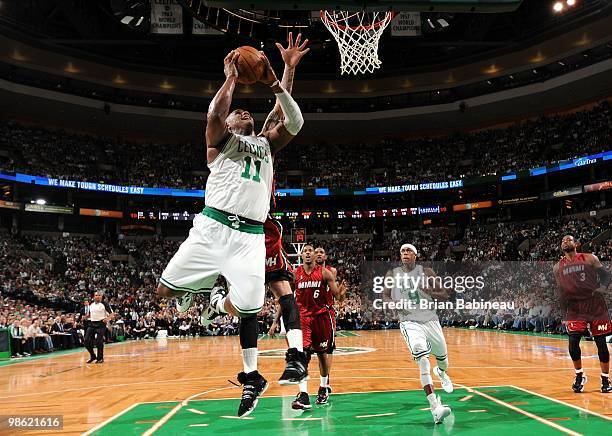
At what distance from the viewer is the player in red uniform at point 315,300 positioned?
27.6 feet

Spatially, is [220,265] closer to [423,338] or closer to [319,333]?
[423,338]

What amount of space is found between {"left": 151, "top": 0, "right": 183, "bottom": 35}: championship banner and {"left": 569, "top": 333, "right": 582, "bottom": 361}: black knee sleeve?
24613 millimetres

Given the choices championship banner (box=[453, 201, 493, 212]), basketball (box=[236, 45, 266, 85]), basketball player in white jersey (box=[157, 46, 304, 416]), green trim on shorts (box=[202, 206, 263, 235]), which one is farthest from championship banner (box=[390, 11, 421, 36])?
green trim on shorts (box=[202, 206, 263, 235])

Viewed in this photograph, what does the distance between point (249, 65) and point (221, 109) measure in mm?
520

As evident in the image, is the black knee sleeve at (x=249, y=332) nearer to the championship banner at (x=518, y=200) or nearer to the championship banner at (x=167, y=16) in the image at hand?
the championship banner at (x=167, y=16)

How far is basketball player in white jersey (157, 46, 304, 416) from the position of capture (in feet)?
14.7

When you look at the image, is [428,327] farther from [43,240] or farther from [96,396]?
[43,240]

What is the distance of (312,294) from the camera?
8.59 metres

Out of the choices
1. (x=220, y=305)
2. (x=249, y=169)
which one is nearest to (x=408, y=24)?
(x=249, y=169)

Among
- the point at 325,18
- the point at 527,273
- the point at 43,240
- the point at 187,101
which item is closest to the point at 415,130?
the point at 187,101

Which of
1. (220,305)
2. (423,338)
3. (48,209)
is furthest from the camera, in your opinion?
(48,209)

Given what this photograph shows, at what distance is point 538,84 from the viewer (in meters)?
35.1

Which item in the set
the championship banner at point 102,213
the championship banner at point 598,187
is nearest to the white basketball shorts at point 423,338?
the championship banner at point 598,187

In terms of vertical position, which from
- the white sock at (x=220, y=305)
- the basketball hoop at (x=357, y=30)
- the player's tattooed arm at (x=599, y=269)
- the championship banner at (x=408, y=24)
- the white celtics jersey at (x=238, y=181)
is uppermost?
the championship banner at (x=408, y=24)
